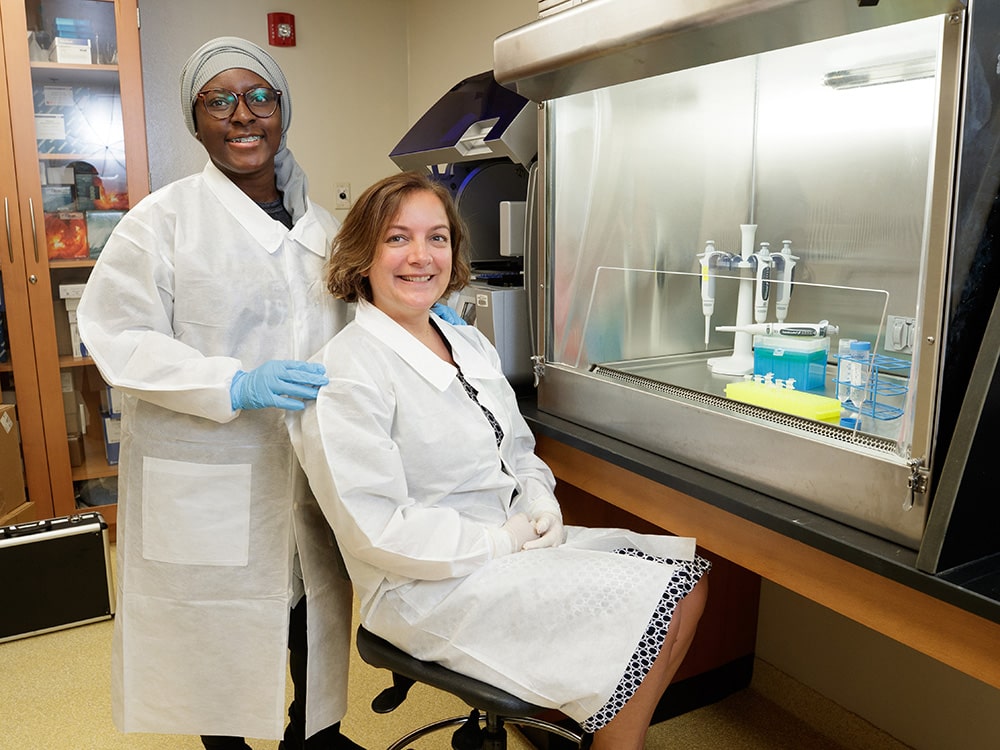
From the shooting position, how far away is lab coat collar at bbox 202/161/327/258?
5.02 ft

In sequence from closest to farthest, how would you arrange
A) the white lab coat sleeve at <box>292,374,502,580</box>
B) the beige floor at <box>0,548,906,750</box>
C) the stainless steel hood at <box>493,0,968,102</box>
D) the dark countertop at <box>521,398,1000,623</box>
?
the dark countertop at <box>521,398,1000,623</box>
the stainless steel hood at <box>493,0,968,102</box>
the white lab coat sleeve at <box>292,374,502,580</box>
the beige floor at <box>0,548,906,750</box>

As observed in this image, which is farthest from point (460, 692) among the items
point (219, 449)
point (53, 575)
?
point (53, 575)

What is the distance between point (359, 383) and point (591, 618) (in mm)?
497

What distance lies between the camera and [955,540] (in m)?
0.99

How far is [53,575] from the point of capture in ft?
8.01

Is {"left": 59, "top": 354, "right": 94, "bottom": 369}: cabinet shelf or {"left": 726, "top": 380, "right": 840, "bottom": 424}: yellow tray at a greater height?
{"left": 726, "top": 380, "right": 840, "bottom": 424}: yellow tray

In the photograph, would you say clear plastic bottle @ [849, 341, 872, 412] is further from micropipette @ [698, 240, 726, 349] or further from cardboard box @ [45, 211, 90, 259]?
cardboard box @ [45, 211, 90, 259]

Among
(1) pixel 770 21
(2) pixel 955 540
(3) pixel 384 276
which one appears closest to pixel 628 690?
(2) pixel 955 540

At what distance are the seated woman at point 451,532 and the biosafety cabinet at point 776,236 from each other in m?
0.27

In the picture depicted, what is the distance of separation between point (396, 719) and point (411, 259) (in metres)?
1.23

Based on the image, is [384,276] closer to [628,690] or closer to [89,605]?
[628,690]

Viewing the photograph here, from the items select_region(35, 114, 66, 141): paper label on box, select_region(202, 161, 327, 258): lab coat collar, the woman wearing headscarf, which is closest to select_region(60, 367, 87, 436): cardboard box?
select_region(35, 114, 66, 141): paper label on box

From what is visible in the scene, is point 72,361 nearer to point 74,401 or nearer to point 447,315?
point 74,401

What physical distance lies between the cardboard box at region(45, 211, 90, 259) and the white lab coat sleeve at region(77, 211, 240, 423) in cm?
173
